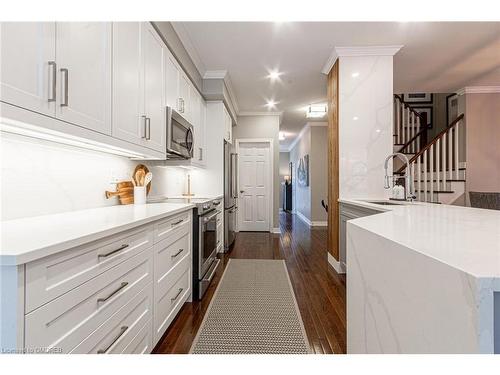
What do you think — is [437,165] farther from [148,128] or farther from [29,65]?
[29,65]

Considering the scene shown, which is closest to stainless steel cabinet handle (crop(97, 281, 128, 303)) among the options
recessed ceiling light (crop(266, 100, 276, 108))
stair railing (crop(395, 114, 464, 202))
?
stair railing (crop(395, 114, 464, 202))

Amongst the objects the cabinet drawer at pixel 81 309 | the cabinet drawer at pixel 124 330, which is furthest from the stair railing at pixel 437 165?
the cabinet drawer at pixel 81 309

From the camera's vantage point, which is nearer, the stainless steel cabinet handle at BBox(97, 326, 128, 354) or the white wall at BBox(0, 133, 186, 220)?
the stainless steel cabinet handle at BBox(97, 326, 128, 354)

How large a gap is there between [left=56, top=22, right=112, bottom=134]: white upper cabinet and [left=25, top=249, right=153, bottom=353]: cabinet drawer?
759 mm

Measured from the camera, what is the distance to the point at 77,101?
1.24 m

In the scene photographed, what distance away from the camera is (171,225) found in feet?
6.07

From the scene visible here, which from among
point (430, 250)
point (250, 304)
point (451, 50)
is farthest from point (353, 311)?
point (451, 50)

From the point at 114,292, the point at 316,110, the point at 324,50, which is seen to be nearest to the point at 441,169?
the point at 316,110

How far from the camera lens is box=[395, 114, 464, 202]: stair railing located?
430cm

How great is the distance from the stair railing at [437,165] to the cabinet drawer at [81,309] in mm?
4437

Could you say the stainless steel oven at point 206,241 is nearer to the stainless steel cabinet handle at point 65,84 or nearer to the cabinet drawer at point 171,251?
the cabinet drawer at point 171,251

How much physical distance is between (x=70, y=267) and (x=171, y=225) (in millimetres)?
975

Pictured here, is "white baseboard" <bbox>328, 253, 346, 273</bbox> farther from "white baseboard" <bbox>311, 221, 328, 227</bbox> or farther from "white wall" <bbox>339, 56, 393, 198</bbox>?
"white baseboard" <bbox>311, 221, 328, 227</bbox>

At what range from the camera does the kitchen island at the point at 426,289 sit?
0.46 meters
